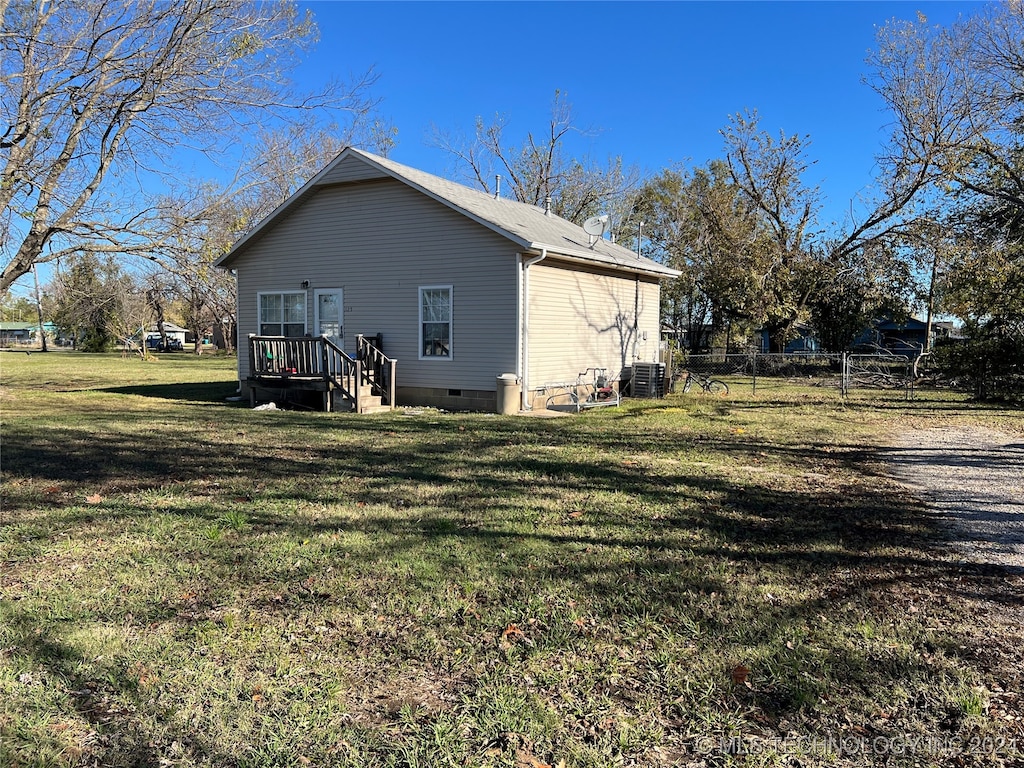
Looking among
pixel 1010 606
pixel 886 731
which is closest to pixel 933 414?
pixel 1010 606

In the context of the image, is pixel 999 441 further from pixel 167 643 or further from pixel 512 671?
pixel 167 643

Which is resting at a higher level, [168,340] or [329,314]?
[168,340]

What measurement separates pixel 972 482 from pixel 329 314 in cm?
1221

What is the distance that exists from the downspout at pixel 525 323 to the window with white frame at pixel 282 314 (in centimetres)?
564

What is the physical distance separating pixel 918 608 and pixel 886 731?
1.38m

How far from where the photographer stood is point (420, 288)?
43.6 ft

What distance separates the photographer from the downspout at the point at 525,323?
12305 mm

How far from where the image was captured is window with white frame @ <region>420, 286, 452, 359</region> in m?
13.1

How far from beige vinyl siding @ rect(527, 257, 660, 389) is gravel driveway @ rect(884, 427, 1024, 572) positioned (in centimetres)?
653

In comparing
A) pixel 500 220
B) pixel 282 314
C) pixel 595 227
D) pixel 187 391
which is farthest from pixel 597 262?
pixel 187 391

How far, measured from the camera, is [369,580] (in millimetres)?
3957

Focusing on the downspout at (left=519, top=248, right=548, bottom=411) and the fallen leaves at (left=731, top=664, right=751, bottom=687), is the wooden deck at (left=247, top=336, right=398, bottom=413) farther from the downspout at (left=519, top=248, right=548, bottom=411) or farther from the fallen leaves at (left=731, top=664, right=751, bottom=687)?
the fallen leaves at (left=731, top=664, right=751, bottom=687)

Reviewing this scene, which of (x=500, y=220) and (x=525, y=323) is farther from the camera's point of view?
(x=500, y=220)

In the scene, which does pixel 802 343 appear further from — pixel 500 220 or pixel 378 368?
pixel 378 368
